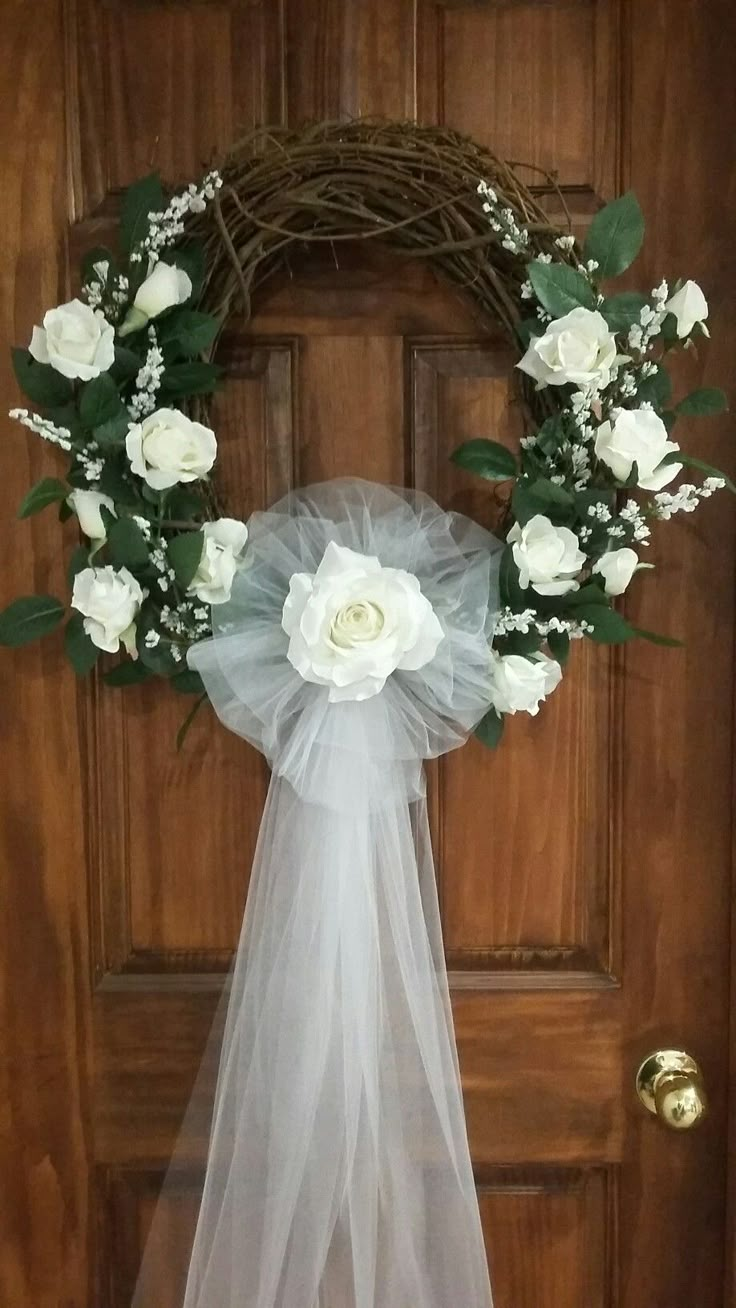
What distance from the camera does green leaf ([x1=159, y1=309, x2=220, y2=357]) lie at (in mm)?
871

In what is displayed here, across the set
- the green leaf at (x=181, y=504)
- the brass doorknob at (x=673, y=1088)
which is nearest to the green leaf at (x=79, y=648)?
the green leaf at (x=181, y=504)

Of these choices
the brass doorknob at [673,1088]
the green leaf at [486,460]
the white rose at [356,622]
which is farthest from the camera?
the brass doorknob at [673,1088]

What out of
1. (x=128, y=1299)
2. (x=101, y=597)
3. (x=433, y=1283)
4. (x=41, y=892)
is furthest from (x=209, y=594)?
(x=128, y=1299)

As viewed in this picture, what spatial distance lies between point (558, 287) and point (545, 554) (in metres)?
0.22

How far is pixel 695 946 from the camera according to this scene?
105 cm

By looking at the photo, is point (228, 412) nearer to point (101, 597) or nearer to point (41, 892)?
point (101, 597)

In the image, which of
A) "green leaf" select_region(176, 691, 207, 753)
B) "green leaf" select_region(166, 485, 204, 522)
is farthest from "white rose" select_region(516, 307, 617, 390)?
"green leaf" select_region(176, 691, 207, 753)

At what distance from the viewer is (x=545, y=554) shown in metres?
0.84

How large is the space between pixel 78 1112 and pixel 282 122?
1.00 meters

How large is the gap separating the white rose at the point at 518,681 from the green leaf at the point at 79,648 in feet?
1.19

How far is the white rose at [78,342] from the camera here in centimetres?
85

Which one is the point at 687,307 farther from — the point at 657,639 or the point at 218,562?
the point at 218,562

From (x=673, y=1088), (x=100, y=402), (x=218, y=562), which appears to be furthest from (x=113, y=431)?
(x=673, y=1088)

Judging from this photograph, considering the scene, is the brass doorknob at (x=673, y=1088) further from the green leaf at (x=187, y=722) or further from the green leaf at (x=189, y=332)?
the green leaf at (x=189, y=332)
